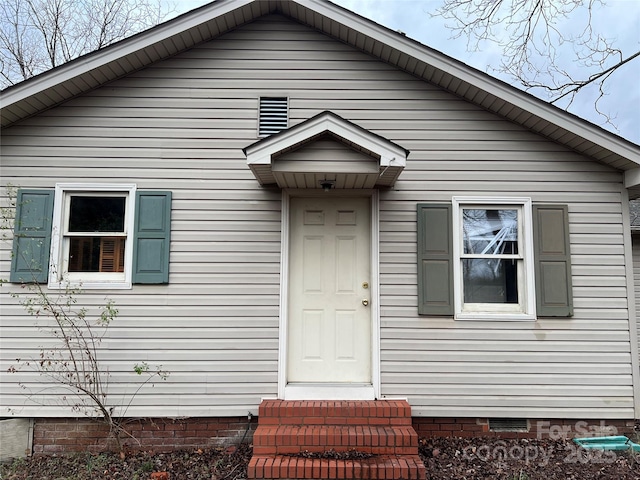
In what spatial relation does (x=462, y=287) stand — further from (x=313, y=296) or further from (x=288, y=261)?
(x=288, y=261)

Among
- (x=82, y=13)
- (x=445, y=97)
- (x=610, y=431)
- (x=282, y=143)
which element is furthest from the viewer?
(x=82, y=13)

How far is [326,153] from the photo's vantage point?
3779mm

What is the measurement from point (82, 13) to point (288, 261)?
38.7ft

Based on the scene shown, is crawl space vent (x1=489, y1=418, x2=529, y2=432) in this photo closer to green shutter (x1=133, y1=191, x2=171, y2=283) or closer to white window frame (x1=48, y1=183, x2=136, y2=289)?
green shutter (x1=133, y1=191, x2=171, y2=283)

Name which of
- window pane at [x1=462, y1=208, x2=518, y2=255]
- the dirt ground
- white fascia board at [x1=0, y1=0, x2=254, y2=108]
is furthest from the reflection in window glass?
white fascia board at [x1=0, y1=0, x2=254, y2=108]

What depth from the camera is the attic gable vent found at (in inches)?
177

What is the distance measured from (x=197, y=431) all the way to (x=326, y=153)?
306cm

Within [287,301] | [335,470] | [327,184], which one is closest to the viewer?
[335,470]

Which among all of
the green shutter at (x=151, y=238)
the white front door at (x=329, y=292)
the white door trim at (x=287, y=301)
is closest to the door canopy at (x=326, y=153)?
the white door trim at (x=287, y=301)

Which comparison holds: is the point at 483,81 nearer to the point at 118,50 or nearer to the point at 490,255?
the point at 490,255

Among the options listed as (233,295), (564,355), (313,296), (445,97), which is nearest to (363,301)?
(313,296)

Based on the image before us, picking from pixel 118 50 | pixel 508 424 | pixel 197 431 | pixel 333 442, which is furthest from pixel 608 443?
pixel 118 50

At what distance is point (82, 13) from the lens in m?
11.7

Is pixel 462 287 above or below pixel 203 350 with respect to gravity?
above
